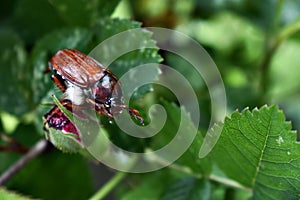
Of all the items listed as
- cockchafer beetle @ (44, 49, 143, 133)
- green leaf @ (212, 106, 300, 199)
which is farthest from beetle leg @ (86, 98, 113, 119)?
green leaf @ (212, 106, 300, 199)

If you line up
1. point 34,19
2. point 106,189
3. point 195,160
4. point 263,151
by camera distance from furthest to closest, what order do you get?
point 34,19 < point 106,189 < point 195,160 < point 263,151

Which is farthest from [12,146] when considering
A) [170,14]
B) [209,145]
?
[170,14]

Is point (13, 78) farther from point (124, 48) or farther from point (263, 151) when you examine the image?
point (263, 151)

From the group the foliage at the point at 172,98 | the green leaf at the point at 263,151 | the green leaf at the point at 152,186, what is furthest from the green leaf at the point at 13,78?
the green leaf at the point at 263,151

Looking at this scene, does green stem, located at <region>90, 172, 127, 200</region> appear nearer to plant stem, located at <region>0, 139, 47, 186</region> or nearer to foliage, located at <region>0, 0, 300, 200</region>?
foliage, located at <region>0, 0, 300, 200</region>

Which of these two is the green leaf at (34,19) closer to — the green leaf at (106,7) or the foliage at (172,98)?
the foliage at (172,98)

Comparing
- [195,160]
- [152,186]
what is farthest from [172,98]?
[195,160]

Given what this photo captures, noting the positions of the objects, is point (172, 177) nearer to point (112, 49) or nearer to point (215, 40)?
point (112, 49)
